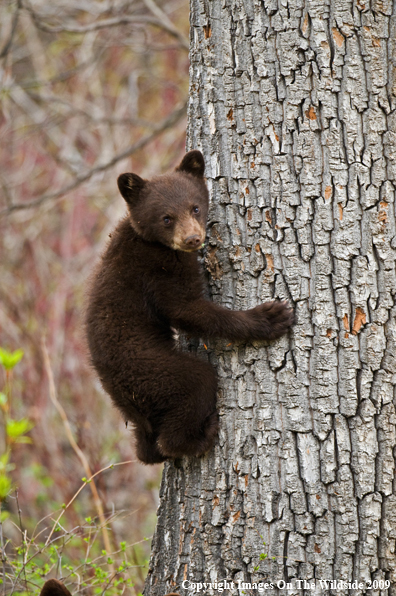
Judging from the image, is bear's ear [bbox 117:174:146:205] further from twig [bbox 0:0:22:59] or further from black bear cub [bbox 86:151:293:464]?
twig [bbox 0:0:22:59]

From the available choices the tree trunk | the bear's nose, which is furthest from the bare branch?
the bear's nose

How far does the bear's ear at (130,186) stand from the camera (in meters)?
3.64

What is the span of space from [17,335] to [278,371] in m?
6.16

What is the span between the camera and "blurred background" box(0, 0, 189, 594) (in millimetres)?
7379

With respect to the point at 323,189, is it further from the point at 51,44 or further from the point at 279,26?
the point at 51,44

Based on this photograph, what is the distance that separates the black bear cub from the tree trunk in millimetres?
289

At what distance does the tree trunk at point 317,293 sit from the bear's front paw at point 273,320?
0.18ft

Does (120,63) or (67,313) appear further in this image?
(120,63)

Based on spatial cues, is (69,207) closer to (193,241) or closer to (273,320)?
(193,241)

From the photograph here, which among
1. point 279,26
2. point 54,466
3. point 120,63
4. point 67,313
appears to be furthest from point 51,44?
point 279,26

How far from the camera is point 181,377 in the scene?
331 cm

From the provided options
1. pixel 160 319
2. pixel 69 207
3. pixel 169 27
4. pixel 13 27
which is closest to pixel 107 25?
pixel 169 27

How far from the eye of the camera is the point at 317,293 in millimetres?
2971

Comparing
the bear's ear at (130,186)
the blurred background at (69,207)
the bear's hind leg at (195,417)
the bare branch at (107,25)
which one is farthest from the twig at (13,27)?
the bear's hind leg at (195,417)
